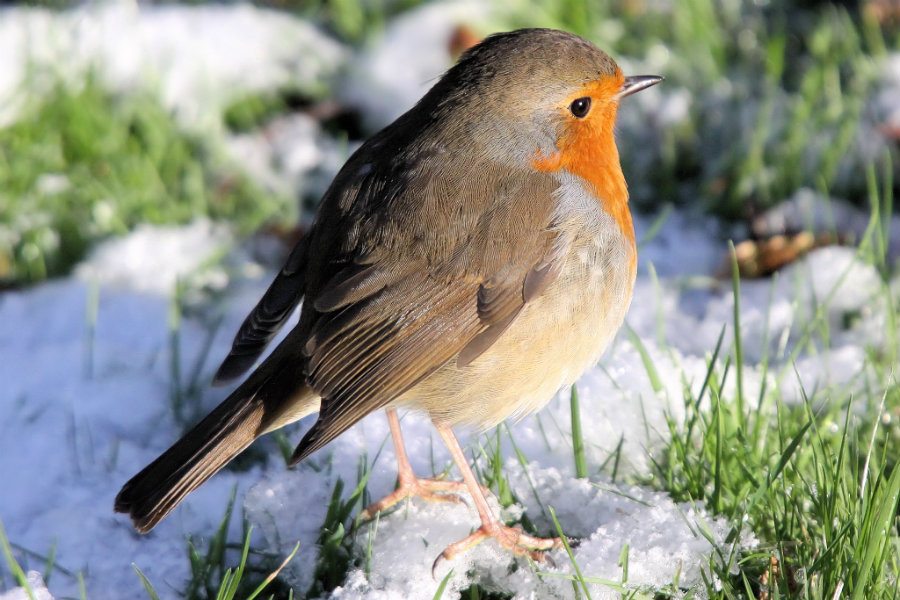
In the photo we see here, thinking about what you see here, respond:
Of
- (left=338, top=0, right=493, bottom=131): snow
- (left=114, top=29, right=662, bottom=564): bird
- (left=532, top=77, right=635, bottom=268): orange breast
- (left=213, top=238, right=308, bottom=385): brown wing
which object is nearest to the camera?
(left=114, top=29, right=662, bottom=564): bird

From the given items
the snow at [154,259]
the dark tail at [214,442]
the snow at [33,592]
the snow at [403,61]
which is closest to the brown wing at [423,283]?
the dark tail at [214,442]

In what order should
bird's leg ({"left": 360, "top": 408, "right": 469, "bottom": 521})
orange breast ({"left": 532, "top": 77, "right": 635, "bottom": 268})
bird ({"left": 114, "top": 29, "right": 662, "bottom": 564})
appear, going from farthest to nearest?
orange breast ({"left": 532, "top": 77, "right": 635, "bottom": 268}) → bird's leg ({"left": 360, "top": 408, "right": 469, "bottom": 521}) → bird ({"left": 114, "top": 29, "right": 662, "bottom": 564})

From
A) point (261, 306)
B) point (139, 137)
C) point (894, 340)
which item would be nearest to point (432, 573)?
point (261, 306)

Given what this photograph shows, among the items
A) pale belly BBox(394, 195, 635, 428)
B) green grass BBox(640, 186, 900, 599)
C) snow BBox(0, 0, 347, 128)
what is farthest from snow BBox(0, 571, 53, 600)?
snow BBox(0, 0, 347, 128)

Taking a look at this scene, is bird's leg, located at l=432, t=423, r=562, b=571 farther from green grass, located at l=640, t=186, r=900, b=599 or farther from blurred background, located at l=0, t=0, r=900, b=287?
blurred background, located at l=0, t=0, r=900, b=287

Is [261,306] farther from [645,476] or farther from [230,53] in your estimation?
[230,53]

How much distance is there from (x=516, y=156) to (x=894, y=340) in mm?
1402

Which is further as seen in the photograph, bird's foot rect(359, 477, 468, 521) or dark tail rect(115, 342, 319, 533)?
bird's foot rect(359, 477, 468, 521)

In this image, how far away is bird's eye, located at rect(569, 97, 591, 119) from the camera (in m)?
3.58

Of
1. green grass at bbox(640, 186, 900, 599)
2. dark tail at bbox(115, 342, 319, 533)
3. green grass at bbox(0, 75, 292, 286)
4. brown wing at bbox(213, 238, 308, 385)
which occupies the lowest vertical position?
green grass at bbox(640, 186, 900, 599)

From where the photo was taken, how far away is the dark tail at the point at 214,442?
316 centimetres

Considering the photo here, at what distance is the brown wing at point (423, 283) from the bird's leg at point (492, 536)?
34 cm

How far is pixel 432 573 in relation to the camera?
3098 millimetres

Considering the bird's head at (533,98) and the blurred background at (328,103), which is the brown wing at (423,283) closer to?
the bird's head at (533,98)
